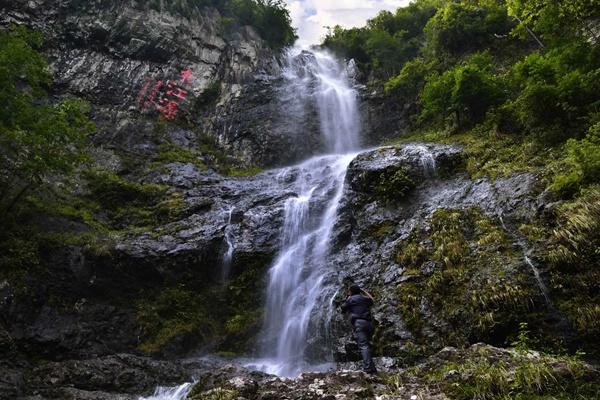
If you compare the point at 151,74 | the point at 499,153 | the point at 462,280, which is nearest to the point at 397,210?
the point at 499,153

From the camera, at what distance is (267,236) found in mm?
13445

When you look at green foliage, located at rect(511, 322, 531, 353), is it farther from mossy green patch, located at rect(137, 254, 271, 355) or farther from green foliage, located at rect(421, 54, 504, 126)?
green foliage, located at rect(421, 54, 504, 126)

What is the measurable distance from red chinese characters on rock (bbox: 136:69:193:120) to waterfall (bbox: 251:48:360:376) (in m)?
7.48

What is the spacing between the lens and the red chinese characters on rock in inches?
846

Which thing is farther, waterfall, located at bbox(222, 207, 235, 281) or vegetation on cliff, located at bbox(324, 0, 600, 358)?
waterfall, located at bbox(222, 207, 235, 281)

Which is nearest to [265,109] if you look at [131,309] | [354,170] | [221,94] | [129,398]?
[221,94]

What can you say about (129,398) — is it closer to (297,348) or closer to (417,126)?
(297,348)

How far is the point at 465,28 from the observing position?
2122cm

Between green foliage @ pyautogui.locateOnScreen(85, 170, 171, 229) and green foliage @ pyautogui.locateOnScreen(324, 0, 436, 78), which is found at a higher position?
green foliage @ pyautogui.locateOnScreen(324, 0, 436, 78)

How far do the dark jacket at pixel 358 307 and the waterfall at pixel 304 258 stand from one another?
7.95 feet

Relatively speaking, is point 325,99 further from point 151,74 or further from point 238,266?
point 238,266

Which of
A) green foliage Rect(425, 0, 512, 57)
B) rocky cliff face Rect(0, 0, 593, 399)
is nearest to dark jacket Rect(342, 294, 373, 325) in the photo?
rocky cliff face Rect(0, 0, 593, 399)

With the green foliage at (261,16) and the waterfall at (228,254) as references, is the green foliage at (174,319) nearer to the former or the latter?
the waterfall at (228,254)

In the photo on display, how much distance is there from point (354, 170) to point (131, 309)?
786 centimetres
